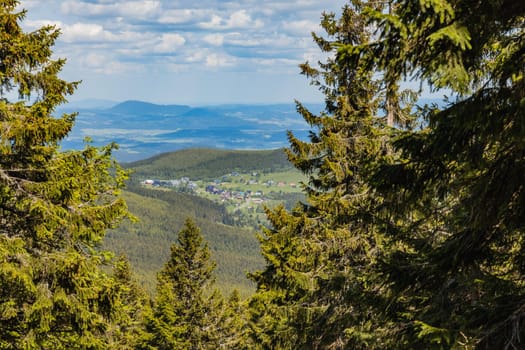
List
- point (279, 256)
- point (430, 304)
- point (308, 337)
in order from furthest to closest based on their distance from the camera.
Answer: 1. point (279, 256)
2. point (308, 337)
3. point (430, 304)

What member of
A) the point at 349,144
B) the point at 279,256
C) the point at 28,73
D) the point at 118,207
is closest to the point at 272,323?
the point at 279,256

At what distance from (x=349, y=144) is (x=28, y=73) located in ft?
26.9

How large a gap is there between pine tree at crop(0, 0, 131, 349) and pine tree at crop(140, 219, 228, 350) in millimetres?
14282

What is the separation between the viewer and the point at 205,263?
89.0ft

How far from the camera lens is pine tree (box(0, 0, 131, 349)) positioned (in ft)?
25.7

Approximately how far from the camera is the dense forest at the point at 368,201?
4.19 m

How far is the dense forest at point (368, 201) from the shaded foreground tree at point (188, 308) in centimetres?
764

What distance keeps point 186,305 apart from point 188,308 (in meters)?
0.27

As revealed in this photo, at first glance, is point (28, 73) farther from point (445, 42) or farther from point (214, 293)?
point (214, 293)

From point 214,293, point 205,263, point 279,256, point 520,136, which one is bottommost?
point 214,293

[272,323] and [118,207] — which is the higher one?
[118,207]

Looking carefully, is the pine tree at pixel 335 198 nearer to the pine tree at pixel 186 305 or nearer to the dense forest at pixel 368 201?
the dense forest at pixel 368 201

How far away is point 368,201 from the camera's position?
674 cm

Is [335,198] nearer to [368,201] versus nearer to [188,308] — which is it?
[368,201]
